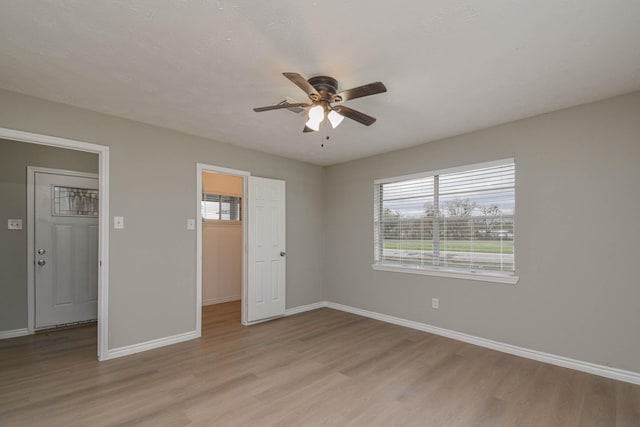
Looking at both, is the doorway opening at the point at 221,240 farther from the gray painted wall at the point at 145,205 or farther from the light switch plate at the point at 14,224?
the light switch plate at the point at 14,224

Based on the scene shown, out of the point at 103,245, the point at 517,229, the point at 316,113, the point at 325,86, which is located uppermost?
the point at 325,86

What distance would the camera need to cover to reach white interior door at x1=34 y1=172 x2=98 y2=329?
13.1ft

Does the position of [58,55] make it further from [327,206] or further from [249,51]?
[327,206]

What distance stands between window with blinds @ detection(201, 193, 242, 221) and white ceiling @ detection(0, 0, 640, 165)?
247cm

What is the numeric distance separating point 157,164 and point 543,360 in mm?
4575

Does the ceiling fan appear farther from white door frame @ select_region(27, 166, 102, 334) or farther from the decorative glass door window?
the decorative glass door window

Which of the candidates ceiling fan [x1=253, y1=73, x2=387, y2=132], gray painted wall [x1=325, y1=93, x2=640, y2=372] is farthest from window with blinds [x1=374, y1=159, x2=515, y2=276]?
ceiling fan [x1=253, y1=73, x2=387, y2=132]

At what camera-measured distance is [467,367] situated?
2980 millimetres

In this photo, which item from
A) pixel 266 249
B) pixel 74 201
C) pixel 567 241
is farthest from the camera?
pixel 266 249

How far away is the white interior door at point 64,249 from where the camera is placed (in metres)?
4.01

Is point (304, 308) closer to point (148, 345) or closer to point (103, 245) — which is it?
point (148, 345)

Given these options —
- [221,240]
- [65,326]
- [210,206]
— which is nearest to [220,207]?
[210,206]

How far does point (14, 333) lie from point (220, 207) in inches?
124

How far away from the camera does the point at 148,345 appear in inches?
134
